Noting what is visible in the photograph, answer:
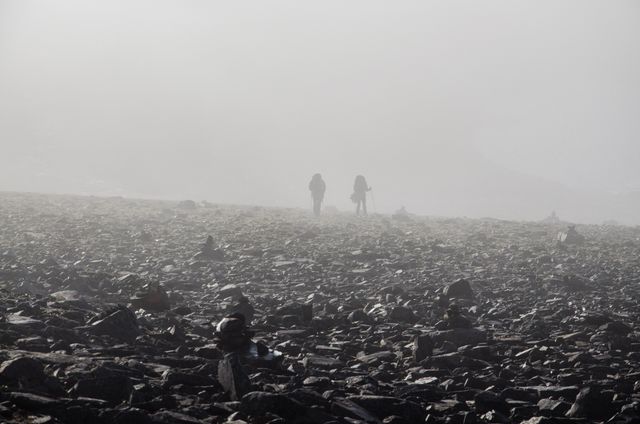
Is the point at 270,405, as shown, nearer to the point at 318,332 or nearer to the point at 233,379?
the point at 233,379

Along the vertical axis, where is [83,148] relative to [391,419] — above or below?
above

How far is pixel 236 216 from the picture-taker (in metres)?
27.1

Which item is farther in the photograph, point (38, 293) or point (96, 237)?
point (96, 237)

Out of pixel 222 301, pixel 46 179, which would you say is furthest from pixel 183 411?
pixel 46 179

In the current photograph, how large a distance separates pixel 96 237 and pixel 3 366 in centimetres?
1382

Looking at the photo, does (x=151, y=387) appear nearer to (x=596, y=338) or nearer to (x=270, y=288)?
(x=596, y=338)

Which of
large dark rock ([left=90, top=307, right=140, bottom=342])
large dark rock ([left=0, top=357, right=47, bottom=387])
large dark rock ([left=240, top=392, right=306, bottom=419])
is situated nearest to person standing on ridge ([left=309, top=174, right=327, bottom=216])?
large dark rock ([left=90, top=307, right=140, bottom=342])

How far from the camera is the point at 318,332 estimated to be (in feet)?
29.5

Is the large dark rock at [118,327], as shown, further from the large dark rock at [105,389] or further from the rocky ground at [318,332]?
the large dark rock at [105,389]

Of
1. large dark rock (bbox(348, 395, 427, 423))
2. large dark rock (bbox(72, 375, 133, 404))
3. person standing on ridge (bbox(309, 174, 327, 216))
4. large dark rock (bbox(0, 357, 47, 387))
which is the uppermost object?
person standing on ridge (bbox(309, 174, 327, 216))

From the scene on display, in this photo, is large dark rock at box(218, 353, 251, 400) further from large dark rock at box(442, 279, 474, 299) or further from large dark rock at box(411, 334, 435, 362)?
large dark rock at box(442, 279, 474, 299)

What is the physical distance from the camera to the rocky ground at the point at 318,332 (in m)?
5.56

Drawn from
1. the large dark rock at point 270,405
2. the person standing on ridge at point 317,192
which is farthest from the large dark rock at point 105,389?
the person standing on ridge at point 317,192

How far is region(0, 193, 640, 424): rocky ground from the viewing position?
5.56 m
